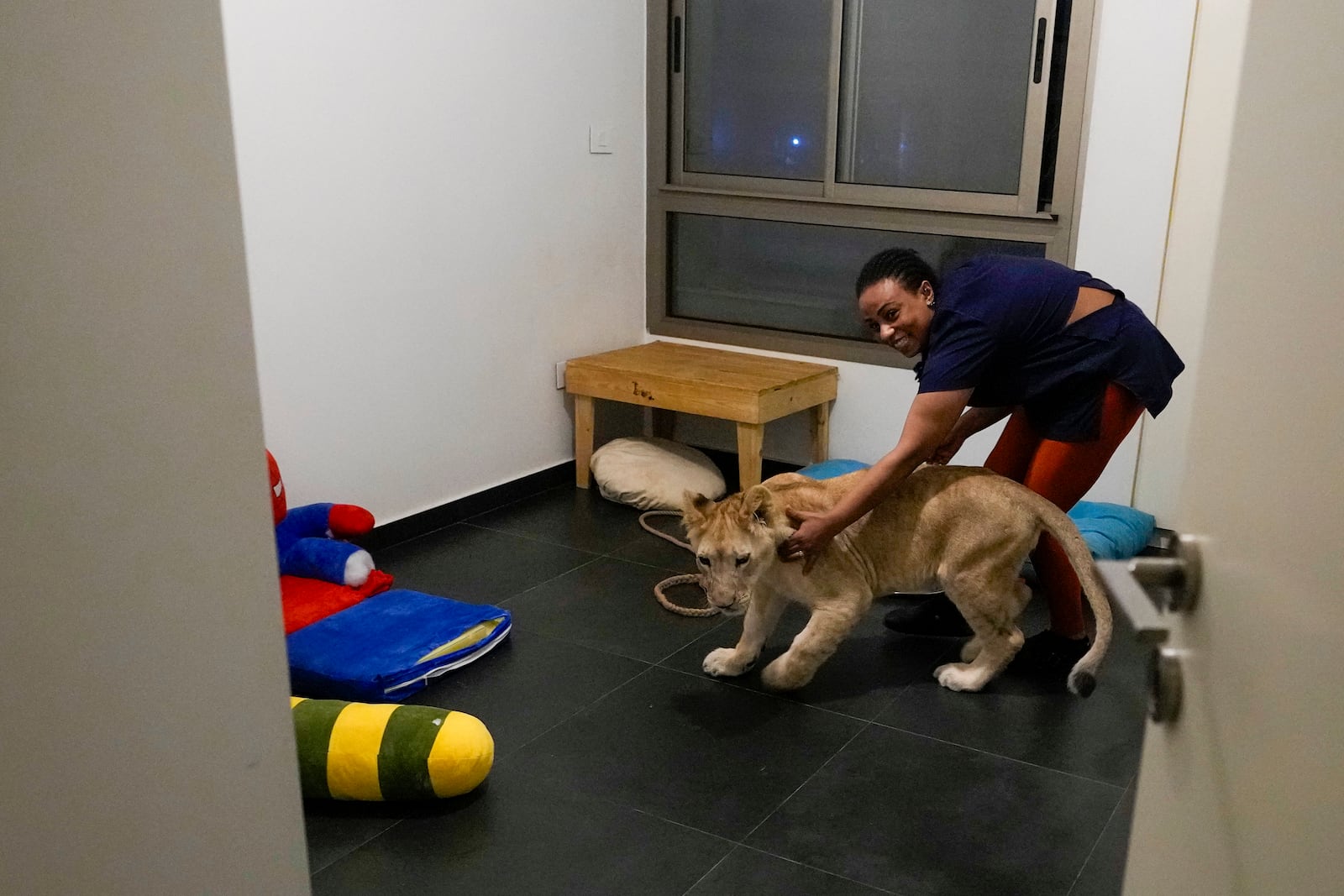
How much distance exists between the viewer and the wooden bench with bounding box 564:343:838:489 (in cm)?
410

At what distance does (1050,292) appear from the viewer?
9.20ft

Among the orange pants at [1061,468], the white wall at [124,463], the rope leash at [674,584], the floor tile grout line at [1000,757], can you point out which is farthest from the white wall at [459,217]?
the white wall at [124,463]

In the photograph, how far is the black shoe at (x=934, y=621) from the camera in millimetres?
3273

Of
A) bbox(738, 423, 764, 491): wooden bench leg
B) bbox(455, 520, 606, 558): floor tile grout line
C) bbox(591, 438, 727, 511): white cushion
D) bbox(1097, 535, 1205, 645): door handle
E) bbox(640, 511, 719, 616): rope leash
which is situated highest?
bbox(1097, 535, 1205, 645): door handle

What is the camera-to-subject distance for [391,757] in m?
2.35

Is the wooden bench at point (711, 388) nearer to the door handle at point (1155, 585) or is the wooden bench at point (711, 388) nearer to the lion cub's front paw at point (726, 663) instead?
the lion cub's front paw at point (726, 663)

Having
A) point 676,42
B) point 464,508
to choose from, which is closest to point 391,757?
point 464,508

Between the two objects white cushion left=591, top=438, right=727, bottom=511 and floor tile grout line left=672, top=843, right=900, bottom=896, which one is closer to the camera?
floor tile grout line left=672, top=843, right=900, bottom=896

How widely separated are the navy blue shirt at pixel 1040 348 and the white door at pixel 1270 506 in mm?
1704

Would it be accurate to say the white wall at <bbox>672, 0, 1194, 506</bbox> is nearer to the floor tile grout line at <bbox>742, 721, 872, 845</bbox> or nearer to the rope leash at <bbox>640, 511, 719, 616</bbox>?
the rope leash at <bbox>640, 511, 719, 616</bbox>

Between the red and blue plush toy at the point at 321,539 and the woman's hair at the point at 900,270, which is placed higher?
the woman's hair at the point at 900,270

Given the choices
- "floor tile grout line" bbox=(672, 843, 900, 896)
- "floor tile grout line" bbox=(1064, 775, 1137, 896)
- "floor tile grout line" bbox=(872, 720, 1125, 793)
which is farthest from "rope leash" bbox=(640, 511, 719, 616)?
"floor tile grout line" bbox=(1064, 775, 1137, 896)

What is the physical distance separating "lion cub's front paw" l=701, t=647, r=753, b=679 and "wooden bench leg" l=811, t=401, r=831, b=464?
63.8 inches

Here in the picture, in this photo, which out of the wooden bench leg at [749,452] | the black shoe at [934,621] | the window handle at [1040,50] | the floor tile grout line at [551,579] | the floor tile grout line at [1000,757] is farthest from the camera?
the wooden bench leg at [749,452]
